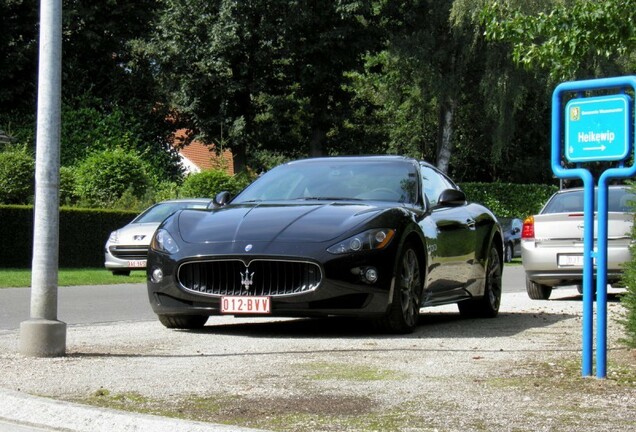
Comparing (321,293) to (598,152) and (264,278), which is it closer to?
(264,278)

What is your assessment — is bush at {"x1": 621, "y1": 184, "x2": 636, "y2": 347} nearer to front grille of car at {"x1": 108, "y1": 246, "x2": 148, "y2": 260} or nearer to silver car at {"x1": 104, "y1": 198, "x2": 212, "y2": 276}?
silver car at {"x1": 104, "y1": 198, "x2": 212, "y2": 276}

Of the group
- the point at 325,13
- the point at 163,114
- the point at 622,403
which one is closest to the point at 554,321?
Answer: the point at 622,403

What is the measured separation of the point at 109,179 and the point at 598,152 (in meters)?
28.5

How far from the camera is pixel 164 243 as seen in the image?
1035 cm

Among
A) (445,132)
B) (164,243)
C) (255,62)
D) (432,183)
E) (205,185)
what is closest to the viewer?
(164,243)

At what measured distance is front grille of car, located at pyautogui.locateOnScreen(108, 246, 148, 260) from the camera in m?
24.0

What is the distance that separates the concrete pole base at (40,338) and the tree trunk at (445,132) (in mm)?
42618

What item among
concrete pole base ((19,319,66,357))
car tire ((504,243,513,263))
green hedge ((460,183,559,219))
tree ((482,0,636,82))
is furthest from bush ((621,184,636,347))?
green hedge ((460,183,559,219))

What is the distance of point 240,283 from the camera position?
994cm

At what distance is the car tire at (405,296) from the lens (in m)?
10.2

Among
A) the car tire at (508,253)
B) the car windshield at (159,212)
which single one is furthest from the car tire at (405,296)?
the car tire at (508,253)

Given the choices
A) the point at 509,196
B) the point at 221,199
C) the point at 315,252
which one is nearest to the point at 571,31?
the point at 221,199

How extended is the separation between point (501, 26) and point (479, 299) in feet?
13.8

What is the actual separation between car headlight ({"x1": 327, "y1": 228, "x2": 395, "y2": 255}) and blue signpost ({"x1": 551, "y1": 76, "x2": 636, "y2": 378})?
2.47 meters
